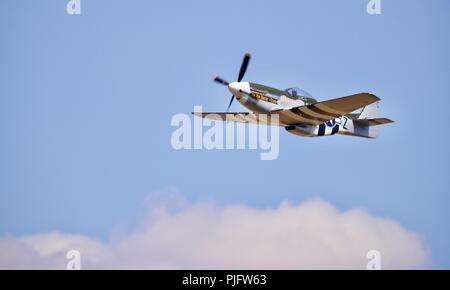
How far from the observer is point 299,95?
1575 inches

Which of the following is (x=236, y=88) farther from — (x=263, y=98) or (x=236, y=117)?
(x=236, y=117)

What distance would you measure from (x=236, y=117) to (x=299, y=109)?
481 centimetres

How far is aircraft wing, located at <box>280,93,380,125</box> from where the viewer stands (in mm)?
37250

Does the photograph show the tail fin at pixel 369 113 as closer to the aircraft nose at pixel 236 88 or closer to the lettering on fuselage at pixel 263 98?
the lettering on fuselage at pixel 263 98

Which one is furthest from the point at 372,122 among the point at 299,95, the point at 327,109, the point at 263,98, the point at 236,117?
the point at 236,117

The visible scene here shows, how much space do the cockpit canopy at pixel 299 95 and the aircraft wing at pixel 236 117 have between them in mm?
1579

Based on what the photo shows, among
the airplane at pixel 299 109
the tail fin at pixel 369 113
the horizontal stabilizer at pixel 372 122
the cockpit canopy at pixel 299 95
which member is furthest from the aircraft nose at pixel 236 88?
the tail fin at pixel 369 113
